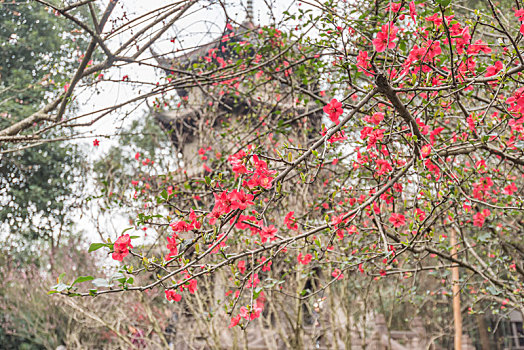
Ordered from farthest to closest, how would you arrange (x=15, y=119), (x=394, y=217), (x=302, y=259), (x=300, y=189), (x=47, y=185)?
(x=47, y=185), (x=15, y=119), (x=300, y=189), (x=302, y=259), (x=394, y=217)

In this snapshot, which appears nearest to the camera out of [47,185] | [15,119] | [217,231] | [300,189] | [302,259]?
[217,231]

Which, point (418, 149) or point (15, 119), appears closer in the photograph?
point (418, 149)

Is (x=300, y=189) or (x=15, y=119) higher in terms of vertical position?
(x=15, y=119)

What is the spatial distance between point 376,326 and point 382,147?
15.2ft

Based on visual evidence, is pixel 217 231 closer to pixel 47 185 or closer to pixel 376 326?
pixel 376 326

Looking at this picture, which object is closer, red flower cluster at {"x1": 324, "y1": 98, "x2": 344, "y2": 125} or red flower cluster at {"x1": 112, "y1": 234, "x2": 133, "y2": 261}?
red flower cluster at {"x1": 112, "y1": 234, "x2": 133, "y2": 261}

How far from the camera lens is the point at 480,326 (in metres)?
9.08

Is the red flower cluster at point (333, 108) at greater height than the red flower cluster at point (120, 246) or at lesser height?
greater

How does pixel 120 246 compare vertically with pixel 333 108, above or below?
below

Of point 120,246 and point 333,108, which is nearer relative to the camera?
point 120,246

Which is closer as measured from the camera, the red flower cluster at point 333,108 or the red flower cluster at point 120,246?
the red flower cluster at point 120,246

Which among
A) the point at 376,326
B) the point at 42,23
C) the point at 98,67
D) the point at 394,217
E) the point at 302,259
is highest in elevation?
the point at 42,23

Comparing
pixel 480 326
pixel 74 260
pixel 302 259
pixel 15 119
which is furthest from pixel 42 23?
pixel 480 326

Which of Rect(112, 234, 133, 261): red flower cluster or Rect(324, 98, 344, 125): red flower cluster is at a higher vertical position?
Rect(324, 98, 344, 125): red flower cluster
